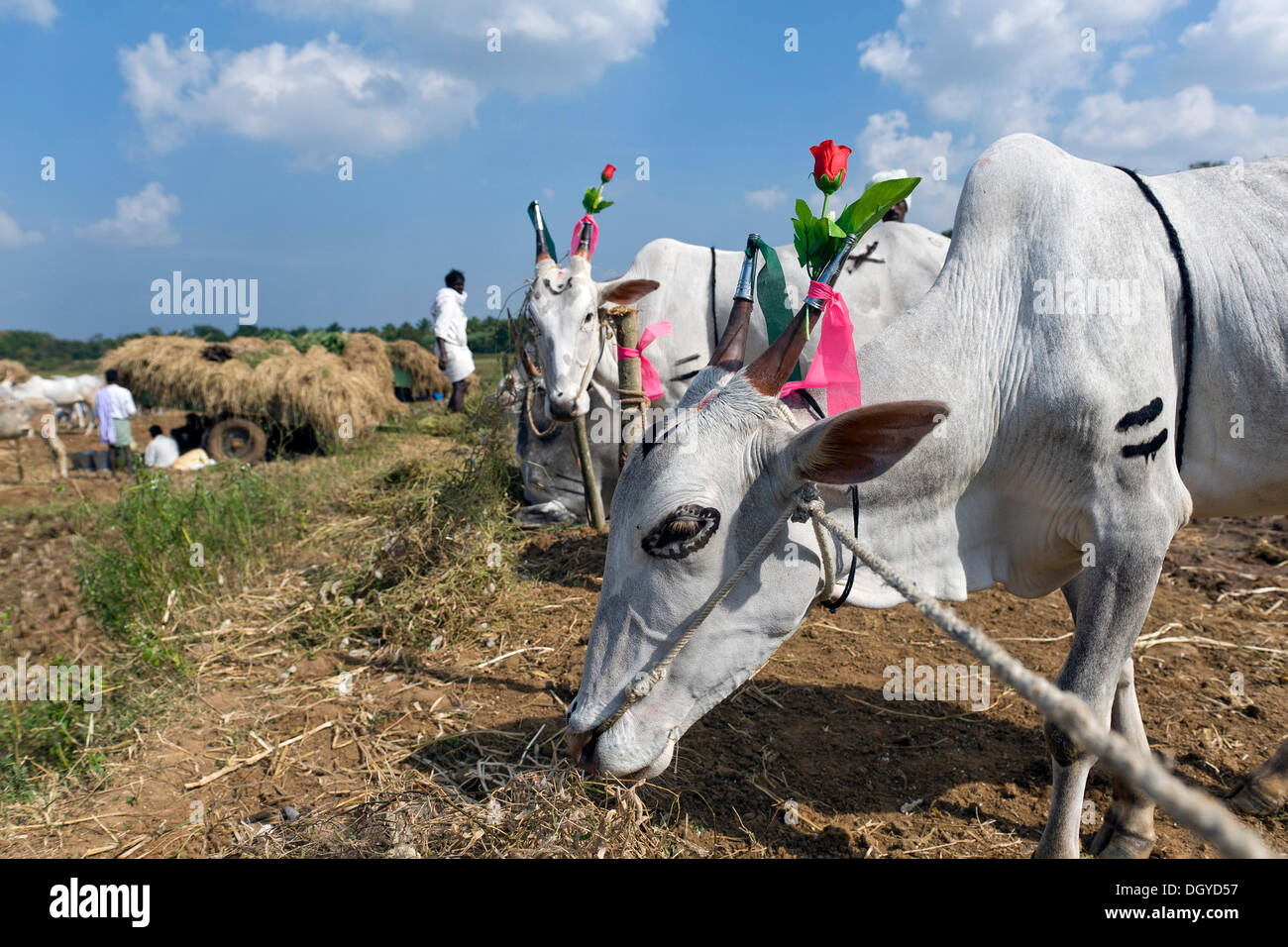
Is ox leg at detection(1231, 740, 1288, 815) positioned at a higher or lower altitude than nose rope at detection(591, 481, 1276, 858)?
lower

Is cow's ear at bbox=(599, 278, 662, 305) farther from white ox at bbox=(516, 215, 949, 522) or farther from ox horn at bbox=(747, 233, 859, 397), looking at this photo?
ox horn at bbox=(747, 233, 859, 397)

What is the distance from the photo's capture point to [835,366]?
2213mm

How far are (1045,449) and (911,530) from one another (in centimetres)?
49

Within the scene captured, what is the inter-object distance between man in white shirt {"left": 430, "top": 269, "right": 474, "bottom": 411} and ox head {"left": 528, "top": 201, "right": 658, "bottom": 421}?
207 inches

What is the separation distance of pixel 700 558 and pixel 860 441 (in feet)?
1.68

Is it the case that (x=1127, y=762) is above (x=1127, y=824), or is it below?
above

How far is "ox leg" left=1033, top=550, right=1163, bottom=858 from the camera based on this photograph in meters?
2.30

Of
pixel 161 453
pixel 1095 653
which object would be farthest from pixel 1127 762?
pixel 161 453

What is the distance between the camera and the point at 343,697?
4.00 m

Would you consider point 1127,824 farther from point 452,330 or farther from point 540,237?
point 452,330

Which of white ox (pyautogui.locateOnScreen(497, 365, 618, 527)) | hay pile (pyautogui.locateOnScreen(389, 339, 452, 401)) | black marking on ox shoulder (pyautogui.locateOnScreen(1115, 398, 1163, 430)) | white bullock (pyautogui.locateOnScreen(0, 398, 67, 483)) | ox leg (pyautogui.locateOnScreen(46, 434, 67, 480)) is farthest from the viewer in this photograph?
hay pile (pyautogui.locateOnScreen(389, 339, 452, 401))

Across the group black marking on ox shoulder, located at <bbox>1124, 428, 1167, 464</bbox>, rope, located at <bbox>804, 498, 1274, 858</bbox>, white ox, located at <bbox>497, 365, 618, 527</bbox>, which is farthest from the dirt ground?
rope, located at <bbox>804, 498, 1274, 858</bbox>
